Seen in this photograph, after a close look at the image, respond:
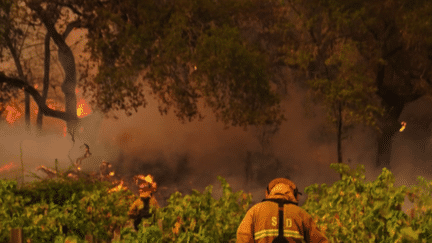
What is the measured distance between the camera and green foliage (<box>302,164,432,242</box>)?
118 inches

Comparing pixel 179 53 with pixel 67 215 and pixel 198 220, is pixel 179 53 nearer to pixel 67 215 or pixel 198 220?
pixel 67 215

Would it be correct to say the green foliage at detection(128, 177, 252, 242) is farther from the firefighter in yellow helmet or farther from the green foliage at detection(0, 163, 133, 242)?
the firefighter in yellow helmet

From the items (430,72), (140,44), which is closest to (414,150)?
(430,72)

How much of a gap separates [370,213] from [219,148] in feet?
36.2

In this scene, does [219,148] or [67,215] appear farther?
[219,148]

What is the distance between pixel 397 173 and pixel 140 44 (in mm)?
8796

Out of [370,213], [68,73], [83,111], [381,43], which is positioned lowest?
[370,213]

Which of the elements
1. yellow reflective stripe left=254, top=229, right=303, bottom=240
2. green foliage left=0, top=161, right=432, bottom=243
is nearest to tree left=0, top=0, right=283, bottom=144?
green foliage left=0, top=161, right=432, bottom=243

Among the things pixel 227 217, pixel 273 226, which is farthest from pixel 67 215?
pixel 273 226

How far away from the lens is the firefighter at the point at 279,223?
10.4ft

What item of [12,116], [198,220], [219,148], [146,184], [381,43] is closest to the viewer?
[198,220]

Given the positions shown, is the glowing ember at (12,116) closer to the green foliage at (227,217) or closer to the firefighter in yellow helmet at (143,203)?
the firefighter in yellow helmet at (143,203)

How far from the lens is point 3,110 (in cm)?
1334

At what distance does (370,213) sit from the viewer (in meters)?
3.15
